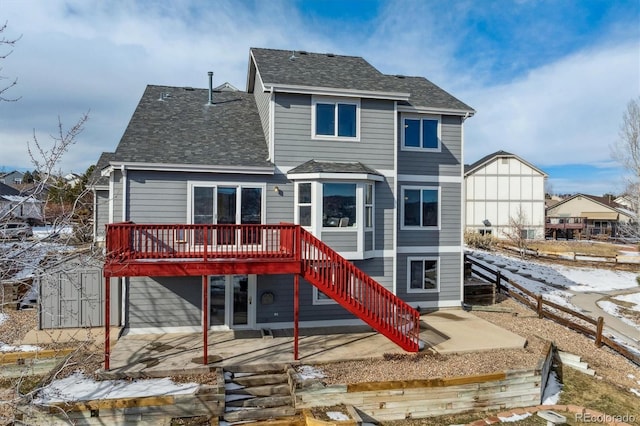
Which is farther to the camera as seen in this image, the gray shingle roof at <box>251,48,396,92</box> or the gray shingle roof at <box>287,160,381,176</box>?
the gray shingle roof at <box>251,48,396,92</box>

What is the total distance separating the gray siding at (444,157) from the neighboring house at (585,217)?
4036 cm

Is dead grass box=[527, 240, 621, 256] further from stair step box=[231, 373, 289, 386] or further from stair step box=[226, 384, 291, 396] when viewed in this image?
stair step box=[226, 384, 291, 396]

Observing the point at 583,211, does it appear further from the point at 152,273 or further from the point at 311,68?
the point at 152,273

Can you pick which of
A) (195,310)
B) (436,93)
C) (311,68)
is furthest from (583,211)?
(195,310)

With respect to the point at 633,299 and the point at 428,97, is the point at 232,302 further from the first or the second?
the point at 633,299

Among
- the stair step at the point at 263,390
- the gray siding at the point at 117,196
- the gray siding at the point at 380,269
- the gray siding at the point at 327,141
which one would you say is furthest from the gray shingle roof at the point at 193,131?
the stair step at the point at 263,390

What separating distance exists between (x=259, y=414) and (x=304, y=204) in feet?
19.9

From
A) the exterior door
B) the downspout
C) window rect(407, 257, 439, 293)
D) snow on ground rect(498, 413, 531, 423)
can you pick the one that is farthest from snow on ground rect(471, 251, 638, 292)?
the downspout

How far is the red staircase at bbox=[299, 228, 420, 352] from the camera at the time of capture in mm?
9867

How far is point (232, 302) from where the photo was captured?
11.9 meters

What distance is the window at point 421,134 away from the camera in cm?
1416

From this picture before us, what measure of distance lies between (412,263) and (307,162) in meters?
5.34

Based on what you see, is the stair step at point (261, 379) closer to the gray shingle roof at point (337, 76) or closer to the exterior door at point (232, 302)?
the exterior door at point (232, 302)

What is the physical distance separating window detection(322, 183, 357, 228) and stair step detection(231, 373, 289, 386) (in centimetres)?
469
